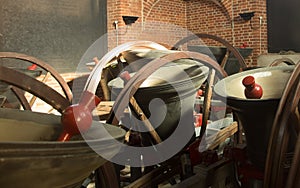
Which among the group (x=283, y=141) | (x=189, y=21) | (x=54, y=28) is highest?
(x=189, y=21)

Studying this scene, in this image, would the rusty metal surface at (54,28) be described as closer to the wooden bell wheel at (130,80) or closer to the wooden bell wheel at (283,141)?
the wooden bell wheel at (130,80)

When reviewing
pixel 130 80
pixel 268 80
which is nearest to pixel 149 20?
pixel 268 80

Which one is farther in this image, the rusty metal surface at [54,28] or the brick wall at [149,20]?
the brick wall at [149,20]

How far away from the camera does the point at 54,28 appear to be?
Result: 5.29 metres

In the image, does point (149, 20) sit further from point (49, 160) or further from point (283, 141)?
point (49, 160)

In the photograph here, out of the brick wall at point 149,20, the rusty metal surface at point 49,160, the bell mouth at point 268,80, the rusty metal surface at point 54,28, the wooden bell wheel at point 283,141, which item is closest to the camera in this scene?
the rusty metal surface at point 49,160

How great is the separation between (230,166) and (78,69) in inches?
171

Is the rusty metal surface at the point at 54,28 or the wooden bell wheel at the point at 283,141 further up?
the rusty metal surface at the point at 54,28

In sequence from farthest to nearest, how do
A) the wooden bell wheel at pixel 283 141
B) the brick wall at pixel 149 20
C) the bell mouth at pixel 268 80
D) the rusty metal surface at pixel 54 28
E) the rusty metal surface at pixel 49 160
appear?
the brick wall at pixel 149 20 < the rusty metal surface at pixel 54 28 < the bell mouth at pixel 268 80 < the wooden bell wheel at pixel 283 141 < the rusty metal surface at pixel 49 160

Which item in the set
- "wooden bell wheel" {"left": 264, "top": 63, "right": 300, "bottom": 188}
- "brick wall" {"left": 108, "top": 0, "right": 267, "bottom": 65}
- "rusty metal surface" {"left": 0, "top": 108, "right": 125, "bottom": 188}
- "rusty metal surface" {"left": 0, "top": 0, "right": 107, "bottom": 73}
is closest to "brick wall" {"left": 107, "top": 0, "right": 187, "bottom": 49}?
"brick wall" {"left": 108, "top": 0, "right": 267, "bottom": 65}

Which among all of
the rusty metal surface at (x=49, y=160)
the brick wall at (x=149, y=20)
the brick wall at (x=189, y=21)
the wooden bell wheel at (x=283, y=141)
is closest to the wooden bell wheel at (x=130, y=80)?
the rusty metal surface at (x=49, y=160)

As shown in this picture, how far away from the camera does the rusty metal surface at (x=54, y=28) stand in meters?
4.75

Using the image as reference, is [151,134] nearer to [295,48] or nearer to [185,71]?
[185,71]

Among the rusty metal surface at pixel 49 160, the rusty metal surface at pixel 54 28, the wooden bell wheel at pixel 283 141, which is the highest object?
the rusty metal surface at pixel 54 28
